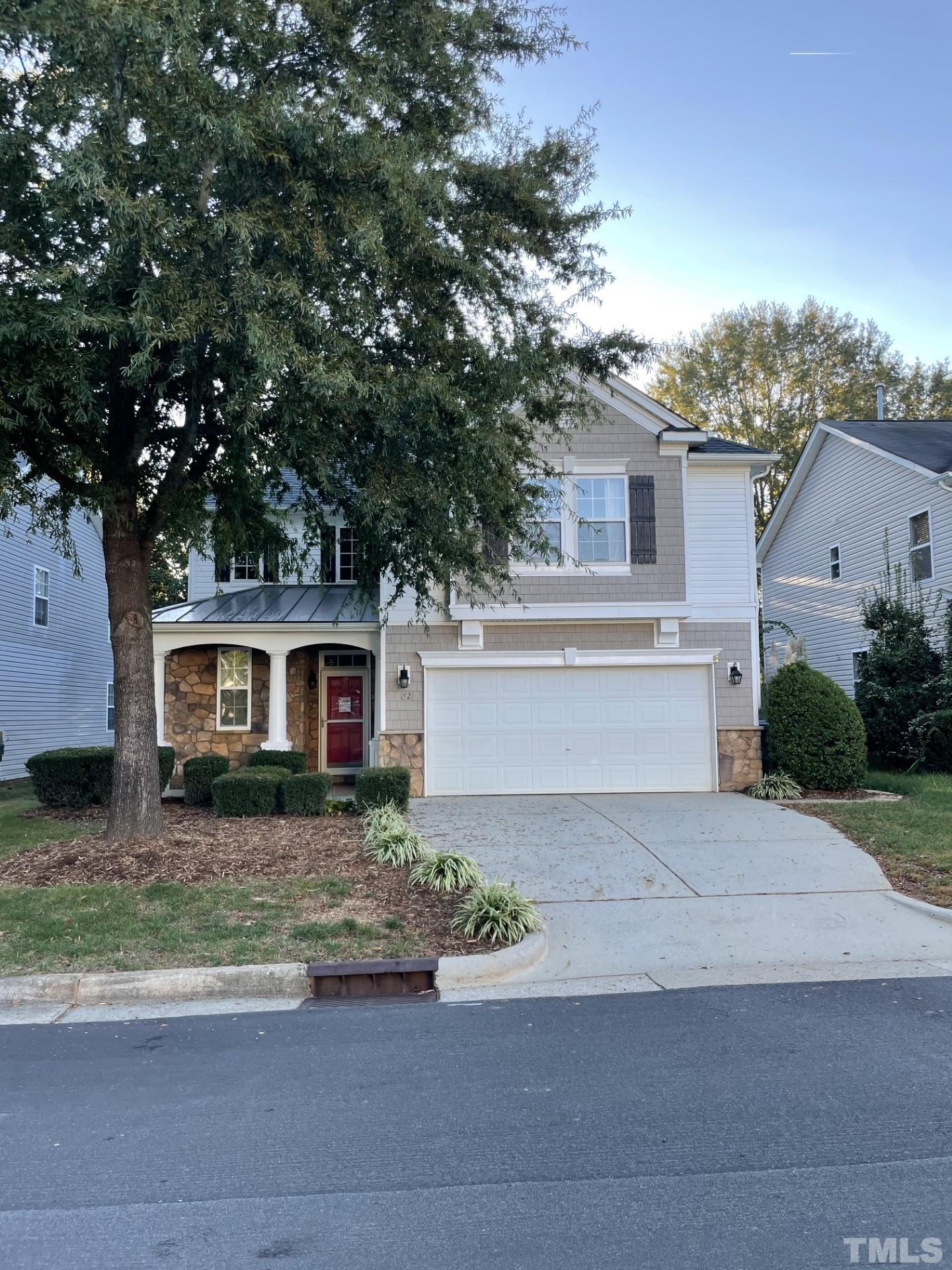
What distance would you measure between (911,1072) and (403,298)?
7450mm

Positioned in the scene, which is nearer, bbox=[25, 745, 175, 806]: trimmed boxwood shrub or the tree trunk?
the tree trunk

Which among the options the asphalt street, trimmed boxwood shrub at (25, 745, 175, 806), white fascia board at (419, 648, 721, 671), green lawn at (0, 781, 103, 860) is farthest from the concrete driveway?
trimmed boxwood shrub at (25, 745, 175, 806)

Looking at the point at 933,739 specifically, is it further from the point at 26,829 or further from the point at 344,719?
the point at 26,829

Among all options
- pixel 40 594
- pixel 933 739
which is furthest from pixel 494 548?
pixel 40 594

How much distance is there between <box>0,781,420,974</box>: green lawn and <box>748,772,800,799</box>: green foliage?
7.46 metres

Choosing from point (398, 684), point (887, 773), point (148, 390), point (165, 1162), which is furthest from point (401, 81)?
point (887, 773)

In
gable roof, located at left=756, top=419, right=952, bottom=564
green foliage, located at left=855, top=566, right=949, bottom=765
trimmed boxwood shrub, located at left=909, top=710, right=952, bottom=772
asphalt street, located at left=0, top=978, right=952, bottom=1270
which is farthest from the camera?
gable roof, located at left=756, top=419, right=952, bottom=564

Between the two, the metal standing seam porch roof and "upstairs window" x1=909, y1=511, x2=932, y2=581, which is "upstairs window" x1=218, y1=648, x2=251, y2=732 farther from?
"upstairs window" x1=909, y1=511, x2=932, y2=581

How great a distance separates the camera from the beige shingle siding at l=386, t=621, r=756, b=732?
13641 mm

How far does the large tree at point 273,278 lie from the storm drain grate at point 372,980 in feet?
13.1

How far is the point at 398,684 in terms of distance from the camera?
13602 millimetres

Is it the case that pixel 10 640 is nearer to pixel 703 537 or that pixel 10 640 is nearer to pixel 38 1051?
pixel 703 537

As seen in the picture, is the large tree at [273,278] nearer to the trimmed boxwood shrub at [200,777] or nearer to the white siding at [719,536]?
the trimmed boxwood shrub at [200,777]

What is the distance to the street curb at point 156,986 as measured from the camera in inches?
217
